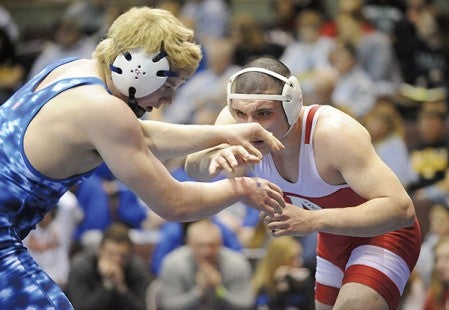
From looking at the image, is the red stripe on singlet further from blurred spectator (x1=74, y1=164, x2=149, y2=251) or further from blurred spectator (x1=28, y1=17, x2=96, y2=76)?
blurred spectator (x1=28, y1=17, x2=96, y2=76)

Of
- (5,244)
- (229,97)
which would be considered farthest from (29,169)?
(229,97)

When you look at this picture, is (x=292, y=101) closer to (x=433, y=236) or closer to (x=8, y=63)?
(x=433, y=236)

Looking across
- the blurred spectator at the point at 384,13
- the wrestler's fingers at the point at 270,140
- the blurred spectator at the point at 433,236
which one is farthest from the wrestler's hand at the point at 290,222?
the blurred spectator at the point at 384,13

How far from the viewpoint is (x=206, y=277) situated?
26.3ft

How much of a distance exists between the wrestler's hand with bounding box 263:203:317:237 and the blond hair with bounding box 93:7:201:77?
0.79 m

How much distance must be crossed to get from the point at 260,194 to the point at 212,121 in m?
5.21

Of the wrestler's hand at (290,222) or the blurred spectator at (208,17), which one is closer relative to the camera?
the wrestler's hand at (290,222)

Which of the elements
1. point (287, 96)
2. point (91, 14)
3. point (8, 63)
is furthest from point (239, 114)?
point (91, 14)

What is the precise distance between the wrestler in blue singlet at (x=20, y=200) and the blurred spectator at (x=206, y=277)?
3.76m

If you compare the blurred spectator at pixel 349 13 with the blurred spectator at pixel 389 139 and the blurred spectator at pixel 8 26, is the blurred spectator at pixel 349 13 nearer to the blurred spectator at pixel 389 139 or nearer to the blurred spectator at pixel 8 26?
the blurred spectator at pixel 389 139

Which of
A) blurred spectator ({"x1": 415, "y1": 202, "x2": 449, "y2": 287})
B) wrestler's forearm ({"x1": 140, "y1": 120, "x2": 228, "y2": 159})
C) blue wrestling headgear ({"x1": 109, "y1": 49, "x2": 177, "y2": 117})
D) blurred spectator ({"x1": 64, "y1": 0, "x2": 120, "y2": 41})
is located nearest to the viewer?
blue wrestling headgear ({"x1": 109, "y1": 49, "x2": 177, "y2": 117})

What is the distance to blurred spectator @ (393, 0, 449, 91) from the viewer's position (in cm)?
1110

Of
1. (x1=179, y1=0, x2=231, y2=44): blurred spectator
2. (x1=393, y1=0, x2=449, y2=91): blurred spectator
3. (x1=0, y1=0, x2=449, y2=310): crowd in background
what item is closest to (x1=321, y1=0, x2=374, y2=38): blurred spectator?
(x1=0, y1=0, x2=449, y2=310): crowd in background

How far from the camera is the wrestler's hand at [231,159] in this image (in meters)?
4.45
